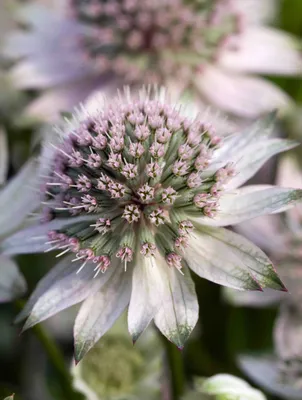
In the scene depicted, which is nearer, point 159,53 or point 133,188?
point 133,188

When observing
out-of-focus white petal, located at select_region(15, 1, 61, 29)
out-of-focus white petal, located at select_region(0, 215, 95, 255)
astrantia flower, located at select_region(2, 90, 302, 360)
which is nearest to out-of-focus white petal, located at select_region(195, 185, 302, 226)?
astrantia flower, located at select_region(2, 90, 302, 360)

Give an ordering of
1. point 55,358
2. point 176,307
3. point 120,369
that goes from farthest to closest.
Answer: point 120,369 → point 55,358 → point 176,307

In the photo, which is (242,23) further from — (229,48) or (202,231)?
(202,231)

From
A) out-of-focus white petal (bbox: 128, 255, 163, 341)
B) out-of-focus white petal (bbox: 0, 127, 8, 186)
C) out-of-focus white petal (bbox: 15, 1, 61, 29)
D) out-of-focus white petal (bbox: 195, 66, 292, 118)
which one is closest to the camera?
out-of-focus white petal (bbox: 128, 255, 163, 341)

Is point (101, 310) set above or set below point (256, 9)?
below

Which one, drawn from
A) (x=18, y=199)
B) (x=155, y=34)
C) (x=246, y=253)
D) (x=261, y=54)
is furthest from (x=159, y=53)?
(x=246, y=253)

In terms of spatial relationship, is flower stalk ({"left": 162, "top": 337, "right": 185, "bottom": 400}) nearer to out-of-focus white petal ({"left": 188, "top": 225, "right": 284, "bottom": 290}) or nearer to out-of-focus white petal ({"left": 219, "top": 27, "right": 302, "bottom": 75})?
out-of-focus white petal ({"left": 188, "top": 225, "right": 284, "bottom": 290})

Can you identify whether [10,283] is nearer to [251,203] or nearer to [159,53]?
[251,203]
